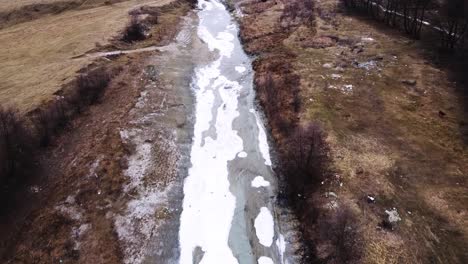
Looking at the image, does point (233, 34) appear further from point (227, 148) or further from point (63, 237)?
point (63, 237)

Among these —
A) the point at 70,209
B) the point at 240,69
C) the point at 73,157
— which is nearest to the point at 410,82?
the point at 240,69

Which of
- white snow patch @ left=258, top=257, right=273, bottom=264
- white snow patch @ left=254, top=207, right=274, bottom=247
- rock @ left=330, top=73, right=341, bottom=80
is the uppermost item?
rock @ left=330, top=73, right=341, bottom=80

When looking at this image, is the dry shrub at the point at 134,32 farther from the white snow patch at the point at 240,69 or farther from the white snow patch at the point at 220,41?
the white snow patch at the point at 240,69

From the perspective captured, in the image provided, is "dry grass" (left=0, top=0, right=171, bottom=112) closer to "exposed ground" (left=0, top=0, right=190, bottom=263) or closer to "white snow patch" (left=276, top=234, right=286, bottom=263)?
"exposed ground" (left=0, top=0, right=190, bottom=263)

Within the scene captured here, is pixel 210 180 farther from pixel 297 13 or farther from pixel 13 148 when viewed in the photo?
pixel 297 13

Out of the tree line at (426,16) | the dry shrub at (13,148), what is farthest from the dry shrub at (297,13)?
Answer: the dry shrub at (13,148)

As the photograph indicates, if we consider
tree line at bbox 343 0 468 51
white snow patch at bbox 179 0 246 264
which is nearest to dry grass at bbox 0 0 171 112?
white snow patch at bbox 179 0 246 264
